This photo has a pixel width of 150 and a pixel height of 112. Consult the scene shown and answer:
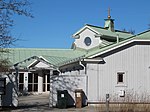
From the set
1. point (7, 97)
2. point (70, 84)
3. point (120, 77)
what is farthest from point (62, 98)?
point (120, 77)

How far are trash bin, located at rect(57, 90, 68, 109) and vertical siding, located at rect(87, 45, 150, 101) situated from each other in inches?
66.1

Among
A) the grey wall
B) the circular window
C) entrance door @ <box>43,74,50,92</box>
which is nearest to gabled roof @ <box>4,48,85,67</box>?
the circular window

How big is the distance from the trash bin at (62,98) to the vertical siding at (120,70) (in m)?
1.68

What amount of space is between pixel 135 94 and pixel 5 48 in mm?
8662

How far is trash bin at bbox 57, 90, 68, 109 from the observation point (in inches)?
830

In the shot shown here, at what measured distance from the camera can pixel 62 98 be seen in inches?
835

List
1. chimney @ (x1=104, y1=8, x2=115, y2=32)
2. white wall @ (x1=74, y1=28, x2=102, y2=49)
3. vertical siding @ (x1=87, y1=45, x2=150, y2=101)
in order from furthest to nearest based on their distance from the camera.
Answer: chimney @ (x1=104, y1=8, x2=115, y2=32) → white wall @ (x1=74, y1=28, x2=102, y2=49) → vertical siding @ (x1=87, y1=45, x2=150, y2=101)

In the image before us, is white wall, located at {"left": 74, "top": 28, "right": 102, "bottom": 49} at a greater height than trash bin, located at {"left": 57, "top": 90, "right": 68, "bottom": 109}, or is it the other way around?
white wall, located at {"left": 74, "top": 28, "right": 102, "bottom": 49}

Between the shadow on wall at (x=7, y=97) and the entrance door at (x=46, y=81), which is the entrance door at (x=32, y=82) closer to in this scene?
the entrance door at (x=46, y=81)

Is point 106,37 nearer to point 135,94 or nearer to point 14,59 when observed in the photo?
point 14,59

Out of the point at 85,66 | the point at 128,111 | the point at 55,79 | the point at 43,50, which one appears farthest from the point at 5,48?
the point at 43,50

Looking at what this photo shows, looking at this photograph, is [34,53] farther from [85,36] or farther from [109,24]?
[109,24]

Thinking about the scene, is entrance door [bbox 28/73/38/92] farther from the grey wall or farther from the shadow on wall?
the shadow on wall

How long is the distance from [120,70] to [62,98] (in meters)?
4.20
